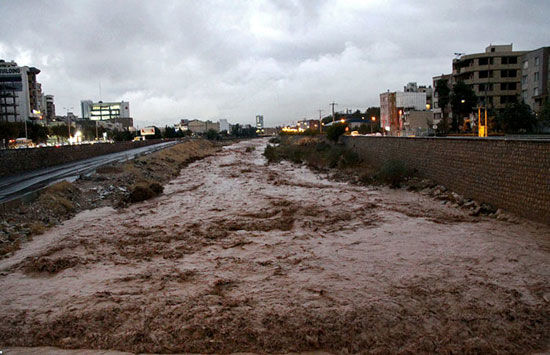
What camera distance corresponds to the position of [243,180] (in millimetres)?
30078

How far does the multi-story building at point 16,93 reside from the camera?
102 m

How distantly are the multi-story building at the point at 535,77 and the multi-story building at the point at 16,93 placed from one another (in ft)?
337

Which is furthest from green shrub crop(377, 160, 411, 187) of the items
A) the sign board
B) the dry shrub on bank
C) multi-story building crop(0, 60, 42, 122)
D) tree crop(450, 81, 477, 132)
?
multi-story building crop(0, 60, 42, 122)

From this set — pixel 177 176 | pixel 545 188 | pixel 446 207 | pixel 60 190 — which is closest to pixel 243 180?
pixel 177 176

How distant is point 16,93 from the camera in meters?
107

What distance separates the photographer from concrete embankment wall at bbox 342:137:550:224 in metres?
12.3

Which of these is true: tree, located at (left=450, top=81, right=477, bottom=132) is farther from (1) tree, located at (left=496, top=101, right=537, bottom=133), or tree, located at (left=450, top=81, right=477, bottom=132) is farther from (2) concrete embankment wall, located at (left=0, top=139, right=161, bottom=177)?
(2) concrete embankment wall, located at (left=0, top=139, right=161, bottom=177)

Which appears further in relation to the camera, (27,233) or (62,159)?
(62,159)

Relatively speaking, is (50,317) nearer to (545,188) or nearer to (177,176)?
(545,188)

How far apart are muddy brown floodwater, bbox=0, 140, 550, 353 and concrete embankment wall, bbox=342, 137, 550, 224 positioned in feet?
3.26

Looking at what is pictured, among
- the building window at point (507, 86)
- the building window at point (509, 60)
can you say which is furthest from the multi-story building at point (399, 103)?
the building window at point (509, 60)

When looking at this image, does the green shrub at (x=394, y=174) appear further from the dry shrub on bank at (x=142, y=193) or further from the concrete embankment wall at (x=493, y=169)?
the dry shrub on bank at (x=142, y=193)

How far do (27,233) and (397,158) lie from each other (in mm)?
20560

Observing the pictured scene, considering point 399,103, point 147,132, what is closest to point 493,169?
point 399,103
